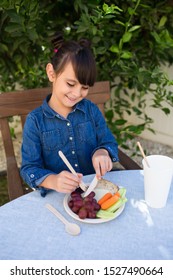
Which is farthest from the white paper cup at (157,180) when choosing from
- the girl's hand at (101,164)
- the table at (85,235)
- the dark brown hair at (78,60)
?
the dark brown hair at (78,60)

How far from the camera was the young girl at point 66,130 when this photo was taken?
1.00m

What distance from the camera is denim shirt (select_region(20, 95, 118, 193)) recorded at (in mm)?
1114

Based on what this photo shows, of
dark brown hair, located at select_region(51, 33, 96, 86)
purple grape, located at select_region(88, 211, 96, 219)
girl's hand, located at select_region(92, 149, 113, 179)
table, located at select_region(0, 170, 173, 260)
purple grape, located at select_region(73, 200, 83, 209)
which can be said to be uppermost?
dark brown hair, located at select_region(51, 33, 96, 86)

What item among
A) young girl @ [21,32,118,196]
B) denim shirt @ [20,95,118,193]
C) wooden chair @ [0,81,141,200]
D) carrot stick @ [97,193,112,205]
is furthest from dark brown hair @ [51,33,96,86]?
carrot stick @ [97,193,112,205]

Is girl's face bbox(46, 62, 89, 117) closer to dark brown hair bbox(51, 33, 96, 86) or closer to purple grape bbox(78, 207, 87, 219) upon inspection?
dark brown hair bbox(51, 33, 96, 86)

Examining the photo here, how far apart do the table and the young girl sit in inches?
4.5

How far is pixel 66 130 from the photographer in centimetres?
121

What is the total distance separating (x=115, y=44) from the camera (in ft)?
5.50

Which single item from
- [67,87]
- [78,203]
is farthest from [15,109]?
[78,203]

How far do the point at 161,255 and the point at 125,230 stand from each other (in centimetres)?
12

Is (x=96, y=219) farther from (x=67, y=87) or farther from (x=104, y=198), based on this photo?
(x=67, y=87)

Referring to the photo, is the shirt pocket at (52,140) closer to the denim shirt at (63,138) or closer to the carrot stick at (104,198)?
the denim shirt at (63,138)

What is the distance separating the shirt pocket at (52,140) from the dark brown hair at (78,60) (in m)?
0.25
